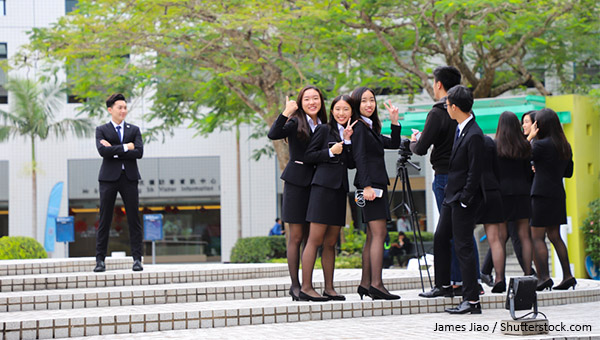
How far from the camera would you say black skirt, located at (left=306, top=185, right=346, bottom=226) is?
647 cm

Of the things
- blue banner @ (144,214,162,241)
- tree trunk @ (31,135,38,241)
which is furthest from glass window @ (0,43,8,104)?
blue banner @ (144,214,162,241)

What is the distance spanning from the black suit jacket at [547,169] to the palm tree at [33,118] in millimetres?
20210

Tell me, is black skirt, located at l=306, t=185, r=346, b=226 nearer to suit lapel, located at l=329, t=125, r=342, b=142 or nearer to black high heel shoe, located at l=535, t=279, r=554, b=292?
suit lapel, located at l=329, t=125, r=342, b=142

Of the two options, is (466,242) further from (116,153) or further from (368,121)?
(116,153)

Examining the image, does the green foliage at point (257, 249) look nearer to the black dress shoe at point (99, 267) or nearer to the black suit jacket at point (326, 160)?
the black dress shoe at point (99, 267)

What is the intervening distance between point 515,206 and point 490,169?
1.17 meters

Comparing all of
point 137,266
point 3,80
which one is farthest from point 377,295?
point 3,80

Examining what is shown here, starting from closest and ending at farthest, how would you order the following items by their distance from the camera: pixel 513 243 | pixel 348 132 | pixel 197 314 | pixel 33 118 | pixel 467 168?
1. pixel 197 314
2. pixel 467 168
3. pixel 348 132
4. pixel 513 243
5. pixel 33 118

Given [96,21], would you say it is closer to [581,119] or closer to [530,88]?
[581,119]

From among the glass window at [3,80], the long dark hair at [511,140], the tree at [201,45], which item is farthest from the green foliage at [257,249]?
the long dark hair at [511,140]

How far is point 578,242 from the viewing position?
14.4 m

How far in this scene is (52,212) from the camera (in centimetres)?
2659

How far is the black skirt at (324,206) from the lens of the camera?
21.2 feet

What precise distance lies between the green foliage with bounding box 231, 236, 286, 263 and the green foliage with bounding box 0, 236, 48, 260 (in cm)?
1013
